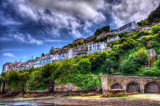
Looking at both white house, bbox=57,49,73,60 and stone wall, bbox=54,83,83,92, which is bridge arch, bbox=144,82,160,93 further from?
white house, bbox=57,49,73,60

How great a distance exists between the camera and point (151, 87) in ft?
73.3

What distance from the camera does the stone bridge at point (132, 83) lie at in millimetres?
22109

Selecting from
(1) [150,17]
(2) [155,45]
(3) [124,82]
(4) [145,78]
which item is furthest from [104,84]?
(1) [150,17]

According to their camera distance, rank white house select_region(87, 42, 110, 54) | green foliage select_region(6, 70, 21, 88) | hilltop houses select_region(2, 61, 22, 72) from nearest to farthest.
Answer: green foliage select_region(6, 70, 21, 88), white house select_region(87, 42, 110, 54), hilltop houses select_region(2, 61, 22, 72)

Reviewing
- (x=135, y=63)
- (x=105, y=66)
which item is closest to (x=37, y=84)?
(x=105, y=66)

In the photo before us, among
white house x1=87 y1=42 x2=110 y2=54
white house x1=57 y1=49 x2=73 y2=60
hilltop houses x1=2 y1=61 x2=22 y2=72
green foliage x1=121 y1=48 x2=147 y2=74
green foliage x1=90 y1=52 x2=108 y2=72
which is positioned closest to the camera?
green foliage x1=121 y1=48 x2=147 y2=74

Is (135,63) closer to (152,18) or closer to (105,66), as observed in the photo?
(105,66)

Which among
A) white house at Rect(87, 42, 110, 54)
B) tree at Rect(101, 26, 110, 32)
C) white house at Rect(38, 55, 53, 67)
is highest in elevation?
tree at Rect(101, 26, 110, 32)

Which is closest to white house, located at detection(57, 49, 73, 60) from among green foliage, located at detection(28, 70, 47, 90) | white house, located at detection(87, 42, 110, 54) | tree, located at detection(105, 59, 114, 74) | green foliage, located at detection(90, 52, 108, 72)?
white house, located at detection(87, 42, 110, 54)

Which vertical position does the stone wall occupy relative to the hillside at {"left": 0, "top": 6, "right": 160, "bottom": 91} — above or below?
below

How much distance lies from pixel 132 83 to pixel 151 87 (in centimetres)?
307

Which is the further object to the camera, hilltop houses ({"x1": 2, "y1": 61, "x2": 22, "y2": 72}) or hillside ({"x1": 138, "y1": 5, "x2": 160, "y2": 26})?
hilltop houses ({"x1": 2, "y1": 61, "x2": 22, "y2": 72})

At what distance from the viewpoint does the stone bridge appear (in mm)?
22109

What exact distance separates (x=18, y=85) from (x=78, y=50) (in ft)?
88.1
